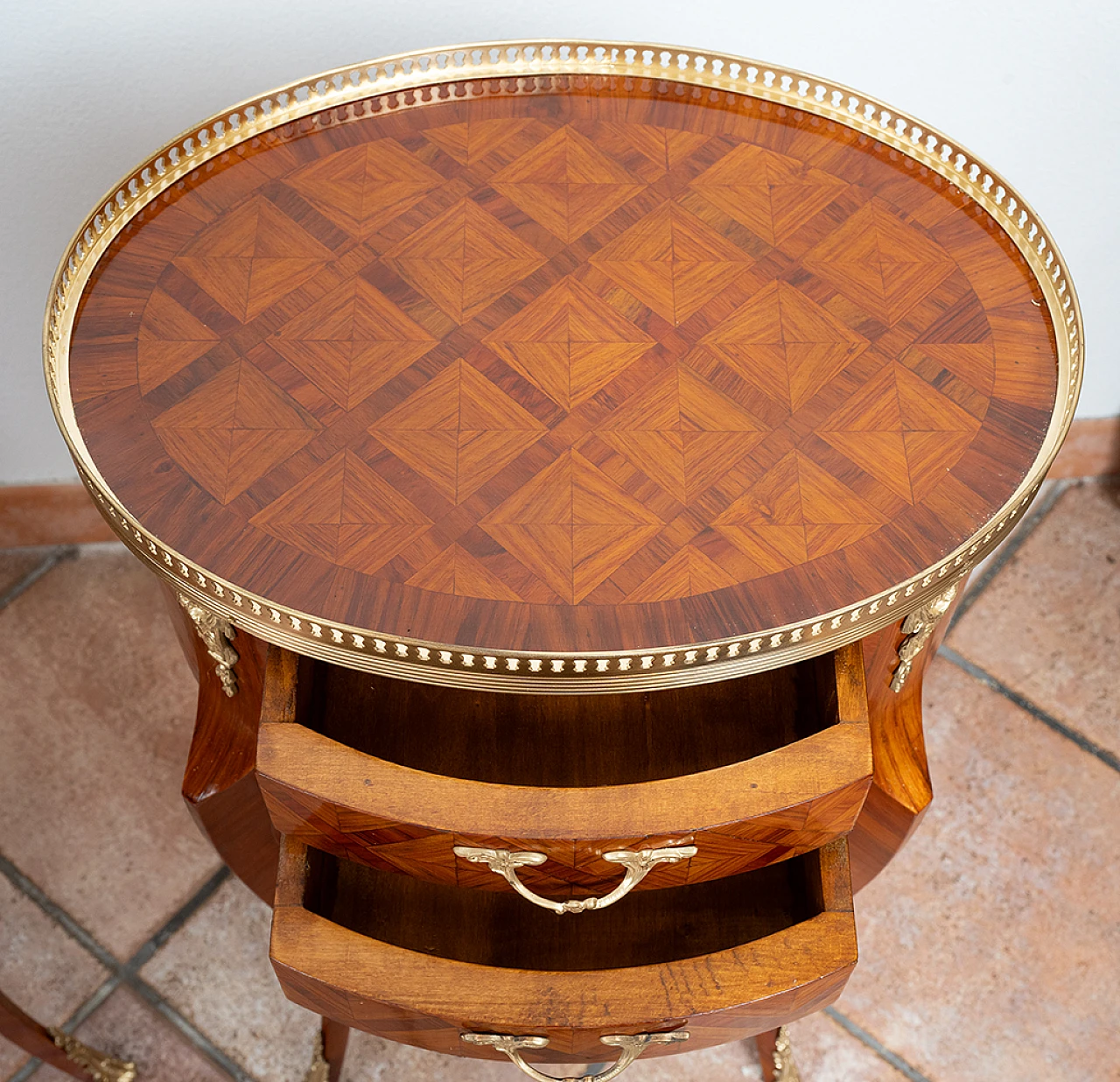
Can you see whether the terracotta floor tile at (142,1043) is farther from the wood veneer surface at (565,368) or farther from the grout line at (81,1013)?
the wood veneer surface at (565,368)

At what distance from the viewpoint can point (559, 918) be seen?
914 mm

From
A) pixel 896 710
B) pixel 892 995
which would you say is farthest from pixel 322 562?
pixel 892 995

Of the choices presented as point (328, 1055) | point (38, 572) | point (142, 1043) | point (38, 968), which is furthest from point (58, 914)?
point (38, 572)

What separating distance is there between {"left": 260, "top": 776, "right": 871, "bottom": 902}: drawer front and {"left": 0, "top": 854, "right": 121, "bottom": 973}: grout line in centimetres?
50

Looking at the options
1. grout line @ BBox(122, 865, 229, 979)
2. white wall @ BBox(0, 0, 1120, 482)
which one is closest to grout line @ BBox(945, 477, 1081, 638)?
white wall @ BBox(0, 0, 1120, 482)

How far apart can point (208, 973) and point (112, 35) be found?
0.84 meters

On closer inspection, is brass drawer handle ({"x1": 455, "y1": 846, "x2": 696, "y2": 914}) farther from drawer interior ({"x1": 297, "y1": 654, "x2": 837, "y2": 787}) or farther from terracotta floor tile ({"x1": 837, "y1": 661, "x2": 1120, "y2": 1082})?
terracotta floor tile ({"x1": 837, "y1": 661, "x2": 1120, "y2": 1082})

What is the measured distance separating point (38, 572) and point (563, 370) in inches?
34.1

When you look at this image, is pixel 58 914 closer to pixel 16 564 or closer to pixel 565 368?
pixel 16 564

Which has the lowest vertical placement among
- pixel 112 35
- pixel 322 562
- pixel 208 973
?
pixel 208 973

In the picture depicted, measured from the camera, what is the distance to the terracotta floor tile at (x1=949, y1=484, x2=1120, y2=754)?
4.44 feet

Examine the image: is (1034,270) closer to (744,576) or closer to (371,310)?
(744,576)

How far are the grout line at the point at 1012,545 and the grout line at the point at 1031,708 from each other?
0.10 feet

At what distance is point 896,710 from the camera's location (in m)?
0.96
